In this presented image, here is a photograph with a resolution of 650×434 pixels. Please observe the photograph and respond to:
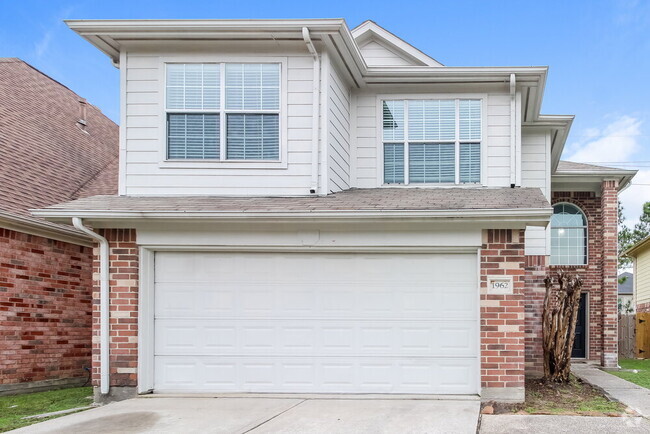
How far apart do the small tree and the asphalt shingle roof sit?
1.75 metres

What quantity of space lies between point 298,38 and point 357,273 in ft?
11.7

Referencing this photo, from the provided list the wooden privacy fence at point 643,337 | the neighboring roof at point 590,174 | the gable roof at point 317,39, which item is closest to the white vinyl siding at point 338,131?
the gable roof at point 317,39

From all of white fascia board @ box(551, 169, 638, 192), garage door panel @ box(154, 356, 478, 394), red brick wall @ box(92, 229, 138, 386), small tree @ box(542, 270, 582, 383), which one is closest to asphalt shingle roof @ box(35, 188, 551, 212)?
red brick wall @ box(92, 229, 138, 386)

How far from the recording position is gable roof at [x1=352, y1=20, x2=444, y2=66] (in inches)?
453

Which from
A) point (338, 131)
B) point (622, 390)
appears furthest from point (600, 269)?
point (338, 131)

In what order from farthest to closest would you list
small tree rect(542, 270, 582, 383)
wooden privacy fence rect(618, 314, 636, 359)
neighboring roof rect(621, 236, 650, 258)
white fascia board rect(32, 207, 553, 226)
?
neighboring roof rect(621, 236, 650, 258), wooden privacy fence rect(618, 314, 636, 359), small tree rect(542, 270, 582, 383), white fascia board rect(32, 207, 553, 226)

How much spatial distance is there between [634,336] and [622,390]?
11.3m

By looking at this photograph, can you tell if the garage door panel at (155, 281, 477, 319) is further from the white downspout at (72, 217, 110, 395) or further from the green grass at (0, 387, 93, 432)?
the green grass at (0, 387, 93, 432)

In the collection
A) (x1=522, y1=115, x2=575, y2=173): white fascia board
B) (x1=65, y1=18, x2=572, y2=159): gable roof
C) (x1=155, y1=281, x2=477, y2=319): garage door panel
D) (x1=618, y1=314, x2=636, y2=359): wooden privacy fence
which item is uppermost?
(x1=65, y1=18, x2=572, y2=159): gable roof

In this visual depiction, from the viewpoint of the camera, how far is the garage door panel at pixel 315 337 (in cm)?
830

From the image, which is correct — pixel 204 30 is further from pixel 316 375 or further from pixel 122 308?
pixel 316 375

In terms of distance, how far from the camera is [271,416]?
7.09 m

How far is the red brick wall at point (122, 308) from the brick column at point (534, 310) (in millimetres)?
6338

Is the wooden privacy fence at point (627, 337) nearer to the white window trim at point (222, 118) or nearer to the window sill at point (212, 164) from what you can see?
the white window trim at point (222, 118)
